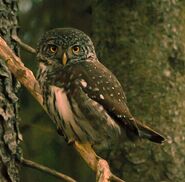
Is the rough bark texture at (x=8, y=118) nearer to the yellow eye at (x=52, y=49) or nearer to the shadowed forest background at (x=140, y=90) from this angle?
the yellow eye at (x=52, y=49)

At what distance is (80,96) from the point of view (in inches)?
140

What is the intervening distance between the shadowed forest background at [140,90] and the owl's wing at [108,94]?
1.95ft

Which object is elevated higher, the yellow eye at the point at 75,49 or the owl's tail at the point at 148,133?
the yellow eye at the point at 75,49

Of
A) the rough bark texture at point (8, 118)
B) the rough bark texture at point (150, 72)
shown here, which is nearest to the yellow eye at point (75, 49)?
the rough bark texture at point (8, 118)

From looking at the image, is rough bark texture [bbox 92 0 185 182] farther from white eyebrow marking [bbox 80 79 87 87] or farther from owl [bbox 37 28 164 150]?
white eyebrow marking [bbox 80 79 87 87]

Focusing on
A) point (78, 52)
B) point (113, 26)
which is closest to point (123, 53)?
point (113, 26)

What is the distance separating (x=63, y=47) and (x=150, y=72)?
2.33 ft

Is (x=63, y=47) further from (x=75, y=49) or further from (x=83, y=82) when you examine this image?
(x=83, y=82)

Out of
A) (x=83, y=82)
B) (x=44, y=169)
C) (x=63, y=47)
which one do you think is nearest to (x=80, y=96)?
(x=83, y=82)

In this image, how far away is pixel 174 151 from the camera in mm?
4156

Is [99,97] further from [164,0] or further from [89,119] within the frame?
[164,0]

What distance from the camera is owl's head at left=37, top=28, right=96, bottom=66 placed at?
369 cm

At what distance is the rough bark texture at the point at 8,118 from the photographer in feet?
10.6

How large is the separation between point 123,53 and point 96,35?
10.0 inches
